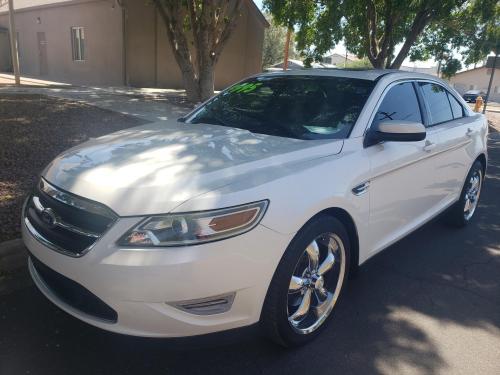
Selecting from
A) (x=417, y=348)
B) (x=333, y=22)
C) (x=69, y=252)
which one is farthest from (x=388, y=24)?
(x=69, y=252)

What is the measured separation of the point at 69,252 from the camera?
2359 millimetres

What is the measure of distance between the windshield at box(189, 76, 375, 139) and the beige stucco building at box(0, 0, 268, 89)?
45.3 feet

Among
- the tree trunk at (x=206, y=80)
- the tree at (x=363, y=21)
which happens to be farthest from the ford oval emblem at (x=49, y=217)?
the tree at (x=363, y=21)

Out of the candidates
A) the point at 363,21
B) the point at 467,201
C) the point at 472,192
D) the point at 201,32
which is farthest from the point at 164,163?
the point at 363,21

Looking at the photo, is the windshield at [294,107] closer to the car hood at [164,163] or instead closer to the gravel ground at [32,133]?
the car hood at [164,163]

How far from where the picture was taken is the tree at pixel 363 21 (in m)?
12.3

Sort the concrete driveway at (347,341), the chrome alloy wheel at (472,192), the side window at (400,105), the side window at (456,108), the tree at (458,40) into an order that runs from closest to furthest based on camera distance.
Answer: the concrete driveway at (347,341)
the side window at (400,105)
the side window at (456,108)
the chrome alloy wheel at (472,192)
the tree at (458,40)

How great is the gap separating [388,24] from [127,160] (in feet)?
41.8

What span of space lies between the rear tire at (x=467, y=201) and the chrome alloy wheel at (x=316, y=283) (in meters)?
2.34

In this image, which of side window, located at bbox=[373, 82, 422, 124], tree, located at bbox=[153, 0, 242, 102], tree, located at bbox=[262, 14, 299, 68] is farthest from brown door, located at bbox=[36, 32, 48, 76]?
tree, located at bbox=[262, 14, 299, 68]

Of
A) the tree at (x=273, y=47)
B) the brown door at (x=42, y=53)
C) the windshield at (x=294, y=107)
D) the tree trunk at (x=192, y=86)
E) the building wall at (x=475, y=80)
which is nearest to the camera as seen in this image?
the windshield at (x=294, y=107)

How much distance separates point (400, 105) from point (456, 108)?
1.45m

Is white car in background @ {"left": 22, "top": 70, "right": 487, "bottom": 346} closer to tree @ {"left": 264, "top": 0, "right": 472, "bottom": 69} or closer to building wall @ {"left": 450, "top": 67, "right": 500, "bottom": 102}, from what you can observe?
tree @ {"left": 264, "top": 0, "right": 472, "bottom": 69}

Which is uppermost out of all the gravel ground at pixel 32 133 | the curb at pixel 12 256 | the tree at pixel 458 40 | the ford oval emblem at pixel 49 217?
the tree at pixel 458 40
